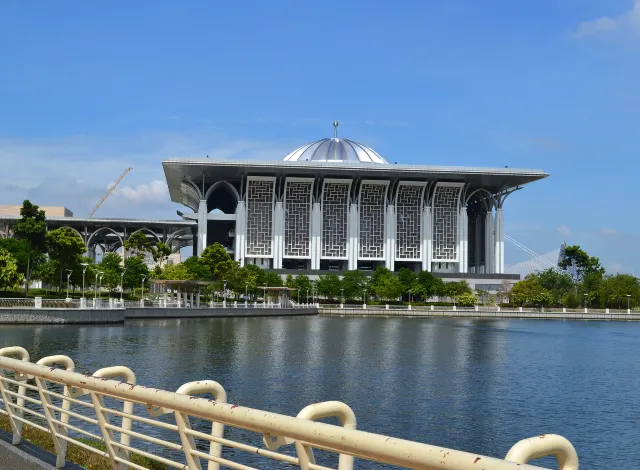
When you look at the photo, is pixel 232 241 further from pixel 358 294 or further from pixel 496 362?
pixel 496 362

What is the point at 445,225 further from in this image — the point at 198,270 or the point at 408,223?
the point at 198,270

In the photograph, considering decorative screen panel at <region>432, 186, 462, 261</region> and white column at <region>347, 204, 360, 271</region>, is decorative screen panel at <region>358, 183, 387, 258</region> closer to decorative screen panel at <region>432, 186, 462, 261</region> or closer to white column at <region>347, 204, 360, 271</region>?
white column at <region>347, 204, 360, 271</region>

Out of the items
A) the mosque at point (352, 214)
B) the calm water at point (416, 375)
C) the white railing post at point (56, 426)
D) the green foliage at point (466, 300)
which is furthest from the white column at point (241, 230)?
the white railing post at point (56, 426)

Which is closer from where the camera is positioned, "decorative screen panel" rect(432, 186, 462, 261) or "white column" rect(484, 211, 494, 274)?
"decorative screen panel" rect(432, 186, 462, 261)

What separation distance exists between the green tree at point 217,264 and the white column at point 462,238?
4150cm

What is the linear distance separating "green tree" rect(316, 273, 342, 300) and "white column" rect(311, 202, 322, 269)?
333 inches

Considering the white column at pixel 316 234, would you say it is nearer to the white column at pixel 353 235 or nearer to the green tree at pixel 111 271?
the white column at pixel 353 235

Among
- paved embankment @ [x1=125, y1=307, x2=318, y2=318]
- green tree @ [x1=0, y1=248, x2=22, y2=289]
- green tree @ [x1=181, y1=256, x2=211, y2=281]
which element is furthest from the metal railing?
green tree @ [x1=181, y1=256, x2=211, y2=281]

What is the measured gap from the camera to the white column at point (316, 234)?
122m

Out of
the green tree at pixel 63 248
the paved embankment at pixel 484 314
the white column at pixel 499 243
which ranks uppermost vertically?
the white column at pixel 499 243

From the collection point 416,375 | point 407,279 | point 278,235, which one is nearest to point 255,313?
point 407,279

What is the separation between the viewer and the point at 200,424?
62.2 feet

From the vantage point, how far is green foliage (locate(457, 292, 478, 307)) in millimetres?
113750

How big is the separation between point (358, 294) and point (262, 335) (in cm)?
6019
